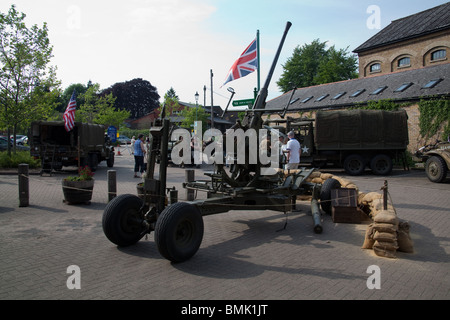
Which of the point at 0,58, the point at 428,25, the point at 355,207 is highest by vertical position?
the point at 428,25

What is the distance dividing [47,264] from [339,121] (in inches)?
578

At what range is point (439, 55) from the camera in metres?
31.0

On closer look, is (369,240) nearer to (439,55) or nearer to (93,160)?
(93,160)

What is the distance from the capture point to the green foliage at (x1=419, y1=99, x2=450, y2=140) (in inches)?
763

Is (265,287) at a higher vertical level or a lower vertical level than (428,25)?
lower

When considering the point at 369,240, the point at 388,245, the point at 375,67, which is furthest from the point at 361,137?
the point at 375,67

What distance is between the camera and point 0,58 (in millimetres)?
16203

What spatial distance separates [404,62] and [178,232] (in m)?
35.6

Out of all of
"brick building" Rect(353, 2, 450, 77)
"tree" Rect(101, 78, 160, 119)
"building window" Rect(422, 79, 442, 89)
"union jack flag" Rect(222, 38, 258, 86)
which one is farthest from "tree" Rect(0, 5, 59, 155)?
"tree" Rect(101, 78, 160, 119)

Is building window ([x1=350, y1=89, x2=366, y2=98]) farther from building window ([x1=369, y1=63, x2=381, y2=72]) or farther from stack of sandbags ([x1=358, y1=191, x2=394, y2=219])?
stack of sandbags ([x1=358, y1=191, x2=394, y2=219])

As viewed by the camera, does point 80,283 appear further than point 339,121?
No
